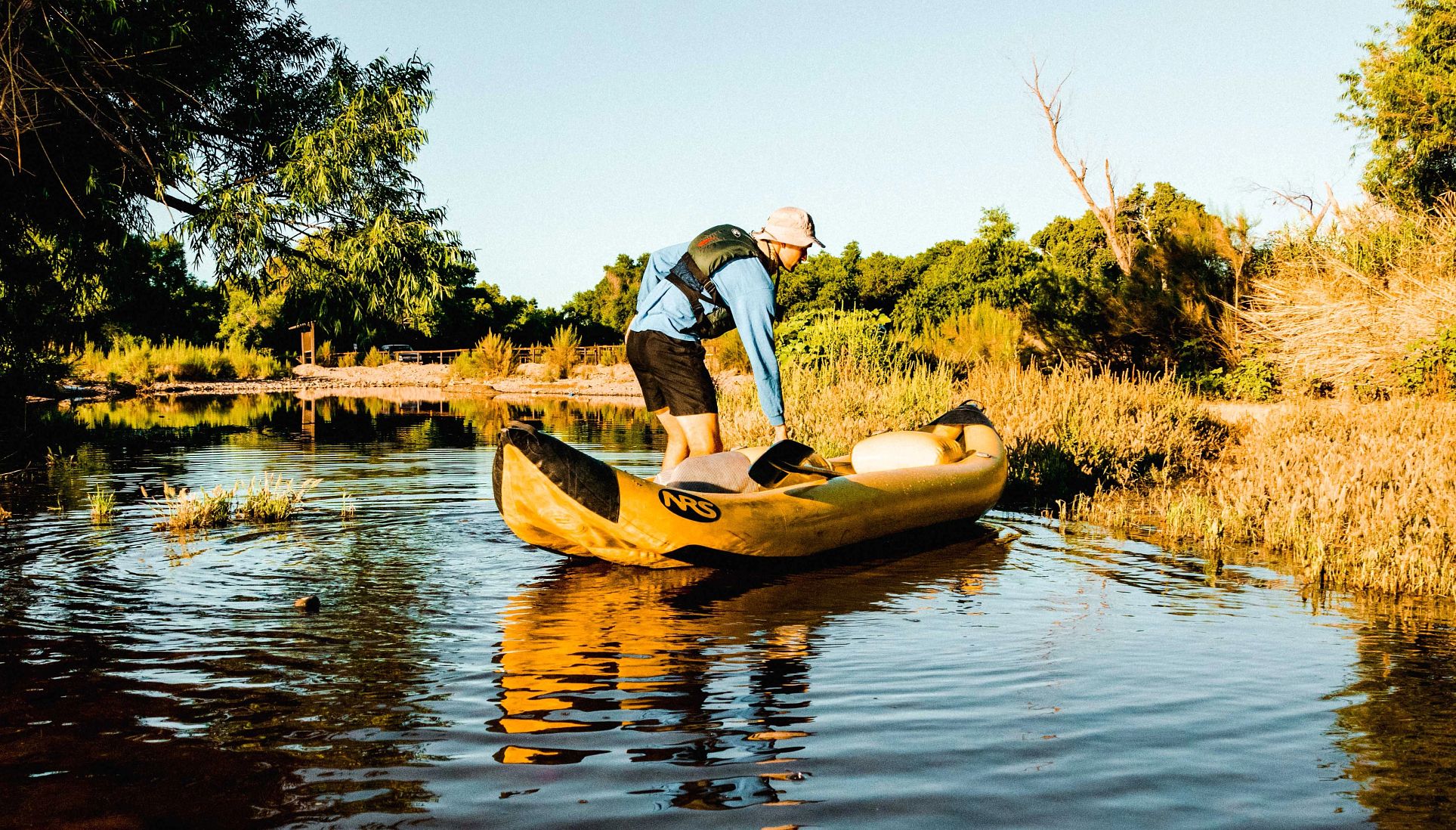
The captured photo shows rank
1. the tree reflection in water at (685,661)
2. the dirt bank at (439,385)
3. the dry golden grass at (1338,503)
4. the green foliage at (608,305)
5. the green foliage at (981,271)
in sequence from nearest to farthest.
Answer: the tree reflection in water at (685,661) → the dry golden grass at (1338,503) → the dirt bank at (439,385) → the green foliage at (981,271) → the green foliage at (608,305)

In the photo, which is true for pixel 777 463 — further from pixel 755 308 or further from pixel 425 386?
pixel 425 386

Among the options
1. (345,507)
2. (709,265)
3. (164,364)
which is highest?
(164,364)

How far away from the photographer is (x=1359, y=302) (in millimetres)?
13883

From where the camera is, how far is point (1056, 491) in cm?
1023

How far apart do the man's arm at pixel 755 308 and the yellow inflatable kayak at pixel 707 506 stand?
0.34m

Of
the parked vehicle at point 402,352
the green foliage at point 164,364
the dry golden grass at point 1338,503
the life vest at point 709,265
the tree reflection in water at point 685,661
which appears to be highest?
the parked vehicle at point 402,352

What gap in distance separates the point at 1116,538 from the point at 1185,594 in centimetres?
189

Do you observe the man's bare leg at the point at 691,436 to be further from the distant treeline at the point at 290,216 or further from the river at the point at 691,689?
the distant treeline at the point at 290,216

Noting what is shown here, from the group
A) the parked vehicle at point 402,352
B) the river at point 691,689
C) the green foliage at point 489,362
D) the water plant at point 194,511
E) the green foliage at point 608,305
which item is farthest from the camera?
the green foliage at point 608,305

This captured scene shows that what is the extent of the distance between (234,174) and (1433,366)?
46.5 feet

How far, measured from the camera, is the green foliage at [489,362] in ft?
131

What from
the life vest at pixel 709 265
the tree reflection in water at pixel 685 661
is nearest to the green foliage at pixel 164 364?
the life vest at pixel 709 265

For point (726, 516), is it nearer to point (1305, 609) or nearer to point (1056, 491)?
point (1305, 609)

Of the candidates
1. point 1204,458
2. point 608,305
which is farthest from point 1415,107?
point 608,305
